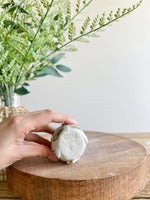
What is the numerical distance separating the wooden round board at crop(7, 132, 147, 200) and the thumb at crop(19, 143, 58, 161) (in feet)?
0.07

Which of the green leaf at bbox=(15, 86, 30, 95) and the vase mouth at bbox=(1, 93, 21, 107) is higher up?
the green leaf at bbox=(15, 86, 30, 95)

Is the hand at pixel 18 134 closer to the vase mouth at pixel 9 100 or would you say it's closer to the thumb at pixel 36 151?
the thumb at pixel 36 151

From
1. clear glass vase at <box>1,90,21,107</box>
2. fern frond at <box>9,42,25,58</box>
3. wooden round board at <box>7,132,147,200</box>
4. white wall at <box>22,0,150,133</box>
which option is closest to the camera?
wooden round board at <box>7,132,147,200</box>

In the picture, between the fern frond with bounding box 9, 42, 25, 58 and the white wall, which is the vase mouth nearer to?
A: the fern frond with bounding box 9, 42, 25, 58

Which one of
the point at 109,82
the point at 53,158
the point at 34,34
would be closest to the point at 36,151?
the point at 53,158

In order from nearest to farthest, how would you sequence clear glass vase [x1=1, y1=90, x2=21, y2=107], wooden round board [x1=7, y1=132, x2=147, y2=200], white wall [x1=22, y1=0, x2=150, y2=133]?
1. wooden round board [x1=7, y1=132, x2=147, y2=200]
2. clear glass vase [x1=1, y1=90, x2=21, y2=107]
3. white wall [x1=22, y1=0, x2=150, y2=133]

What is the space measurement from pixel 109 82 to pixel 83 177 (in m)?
1.48

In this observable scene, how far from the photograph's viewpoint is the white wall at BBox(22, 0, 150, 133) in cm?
186

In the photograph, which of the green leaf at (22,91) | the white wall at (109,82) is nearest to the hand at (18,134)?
the green leaf at (22,91)

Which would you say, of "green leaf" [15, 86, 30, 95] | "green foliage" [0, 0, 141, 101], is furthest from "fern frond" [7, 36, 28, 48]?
"green leaf" [15, 86, 30, 95]

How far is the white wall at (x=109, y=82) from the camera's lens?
1858mm

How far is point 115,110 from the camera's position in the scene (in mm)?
1943

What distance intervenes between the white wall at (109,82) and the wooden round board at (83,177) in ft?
4.27

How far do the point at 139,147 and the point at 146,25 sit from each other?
4.68 ft
